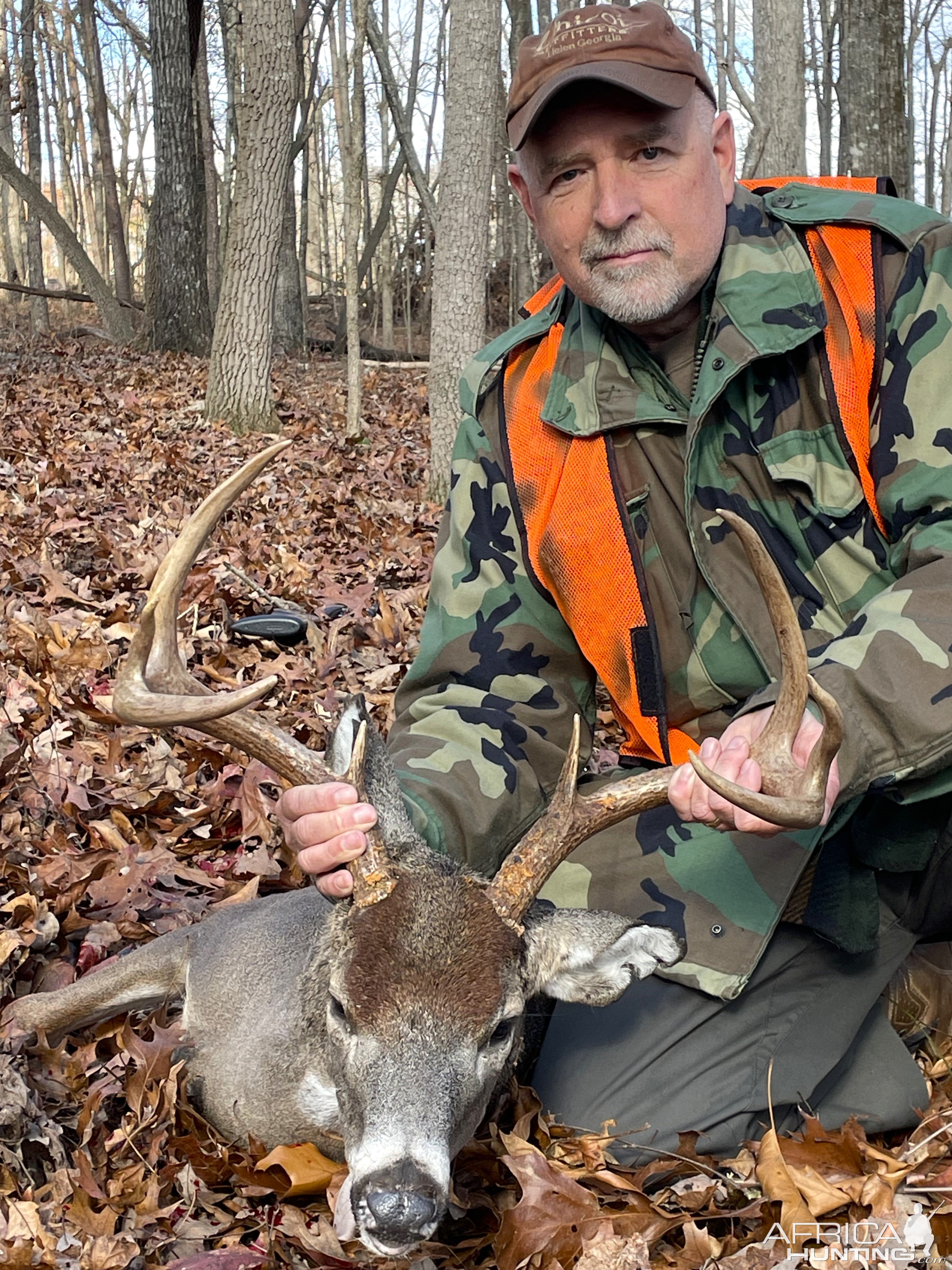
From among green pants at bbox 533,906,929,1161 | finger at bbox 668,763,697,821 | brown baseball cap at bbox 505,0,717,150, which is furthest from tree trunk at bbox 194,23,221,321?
finger at bbox 668,763,697,821

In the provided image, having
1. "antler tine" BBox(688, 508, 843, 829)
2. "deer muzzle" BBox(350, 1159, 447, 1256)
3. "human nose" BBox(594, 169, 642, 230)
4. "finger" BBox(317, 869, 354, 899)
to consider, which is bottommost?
"deer muzzle" BBox(350, 1159, 447, 1256)

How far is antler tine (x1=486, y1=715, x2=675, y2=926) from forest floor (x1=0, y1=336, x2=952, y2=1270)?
70 cm

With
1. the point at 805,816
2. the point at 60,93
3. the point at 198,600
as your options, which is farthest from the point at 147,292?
the point at 60,93

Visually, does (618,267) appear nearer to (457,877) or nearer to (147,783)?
(457,877)

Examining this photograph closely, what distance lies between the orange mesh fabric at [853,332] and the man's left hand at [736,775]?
100 cm

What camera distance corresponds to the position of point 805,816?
2.76m

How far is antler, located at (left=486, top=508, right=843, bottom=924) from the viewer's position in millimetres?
2734

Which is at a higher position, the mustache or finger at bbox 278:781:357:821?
the mustache

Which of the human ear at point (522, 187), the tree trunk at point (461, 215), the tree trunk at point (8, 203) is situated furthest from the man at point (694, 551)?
the tree trunk at point (8, 203)

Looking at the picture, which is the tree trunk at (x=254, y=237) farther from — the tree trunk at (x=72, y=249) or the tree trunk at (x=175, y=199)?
the tree trunk at (x=175, y=199)

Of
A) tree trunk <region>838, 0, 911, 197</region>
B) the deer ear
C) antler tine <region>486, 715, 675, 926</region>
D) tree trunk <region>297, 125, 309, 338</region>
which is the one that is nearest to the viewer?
antler tine <region>486, 715, 675, 926</region>

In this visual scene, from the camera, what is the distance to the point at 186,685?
306 cm

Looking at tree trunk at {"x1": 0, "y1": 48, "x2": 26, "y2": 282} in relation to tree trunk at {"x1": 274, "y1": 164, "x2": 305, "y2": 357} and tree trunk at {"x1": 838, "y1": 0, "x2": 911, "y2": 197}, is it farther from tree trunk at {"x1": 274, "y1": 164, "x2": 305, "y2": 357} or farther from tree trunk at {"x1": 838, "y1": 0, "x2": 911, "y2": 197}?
tree trunk at {"x1": 838, "y1": 0, "x2": 911, "y2": 197}

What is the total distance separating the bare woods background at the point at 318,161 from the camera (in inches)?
382
